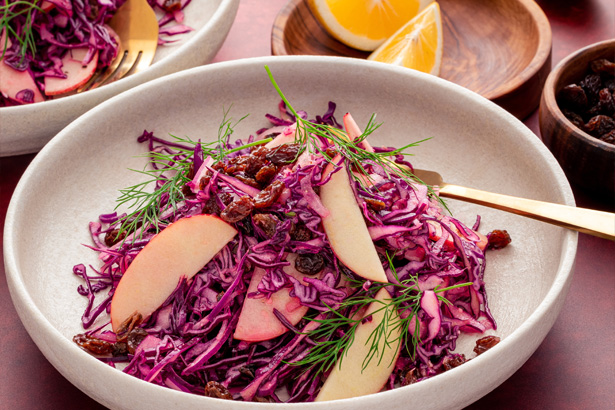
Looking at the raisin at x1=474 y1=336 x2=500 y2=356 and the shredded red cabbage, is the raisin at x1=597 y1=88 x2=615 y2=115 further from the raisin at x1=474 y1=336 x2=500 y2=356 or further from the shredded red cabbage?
the raisin at x1=474 y1=336 x2=500 y2=356

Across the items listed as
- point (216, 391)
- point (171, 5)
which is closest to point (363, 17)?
point (171, 5)

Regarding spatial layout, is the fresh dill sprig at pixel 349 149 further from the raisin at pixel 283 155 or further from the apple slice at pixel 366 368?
the apple slice at pixel 366 368

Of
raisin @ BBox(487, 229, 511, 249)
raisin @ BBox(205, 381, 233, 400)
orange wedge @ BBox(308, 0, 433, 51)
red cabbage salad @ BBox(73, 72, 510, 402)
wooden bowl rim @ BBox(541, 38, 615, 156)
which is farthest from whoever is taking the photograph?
orange wedge @ BBox(308, 0, 433, 51)

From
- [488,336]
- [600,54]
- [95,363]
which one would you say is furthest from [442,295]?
[600,54]

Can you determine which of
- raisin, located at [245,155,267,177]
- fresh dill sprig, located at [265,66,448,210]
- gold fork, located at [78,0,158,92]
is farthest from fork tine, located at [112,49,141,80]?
raisin, located at [245,155,267,177]

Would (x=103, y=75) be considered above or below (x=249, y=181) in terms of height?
below

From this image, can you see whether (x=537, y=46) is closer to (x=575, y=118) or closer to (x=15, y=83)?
(x=575, y=118)
